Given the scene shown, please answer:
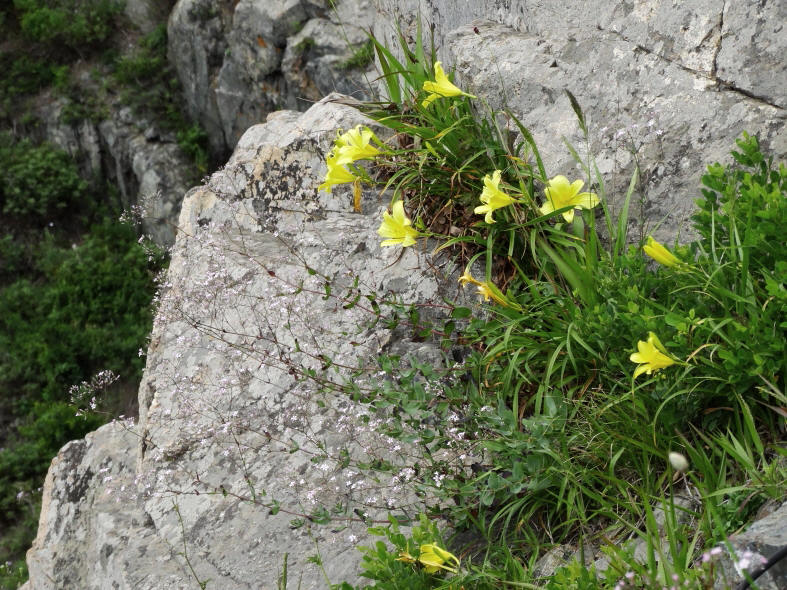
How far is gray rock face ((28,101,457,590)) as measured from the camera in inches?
103

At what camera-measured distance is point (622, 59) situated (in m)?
3.07

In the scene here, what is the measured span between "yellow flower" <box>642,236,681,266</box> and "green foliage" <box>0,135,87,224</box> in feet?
29.8

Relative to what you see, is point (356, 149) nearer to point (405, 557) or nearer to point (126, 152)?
point (405, 557)

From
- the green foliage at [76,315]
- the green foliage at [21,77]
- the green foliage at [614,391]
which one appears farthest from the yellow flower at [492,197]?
the green foliage at [21,77]

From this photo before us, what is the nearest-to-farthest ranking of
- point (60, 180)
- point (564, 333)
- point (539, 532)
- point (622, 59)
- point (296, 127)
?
1. point (539, 532)
2. point (564, 333)
3. point (622, 59)
4. point (296, 127)
5. point (60, 180)

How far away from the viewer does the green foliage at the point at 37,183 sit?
378 inches

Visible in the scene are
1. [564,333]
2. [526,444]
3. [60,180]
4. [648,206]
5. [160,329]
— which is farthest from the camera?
[60,180]

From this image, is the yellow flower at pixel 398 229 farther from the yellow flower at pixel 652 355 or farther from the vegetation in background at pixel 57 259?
the vegetation in background at pixel 57 259

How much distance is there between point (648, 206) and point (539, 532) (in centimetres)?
125

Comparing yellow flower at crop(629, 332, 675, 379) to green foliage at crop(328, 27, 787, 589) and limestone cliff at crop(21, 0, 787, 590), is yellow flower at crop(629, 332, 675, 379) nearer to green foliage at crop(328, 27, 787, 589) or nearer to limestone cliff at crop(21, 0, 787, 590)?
green foliage at crop(328, 27, 787, 589)

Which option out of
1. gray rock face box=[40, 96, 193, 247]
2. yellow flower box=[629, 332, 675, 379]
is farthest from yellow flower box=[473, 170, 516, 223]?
gray rock face box=[40, 96, 193, 247]

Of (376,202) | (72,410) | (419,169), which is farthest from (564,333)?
(72,410)

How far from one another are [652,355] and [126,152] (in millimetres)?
9418

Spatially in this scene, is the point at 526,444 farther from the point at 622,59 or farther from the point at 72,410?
the point at 72,410
